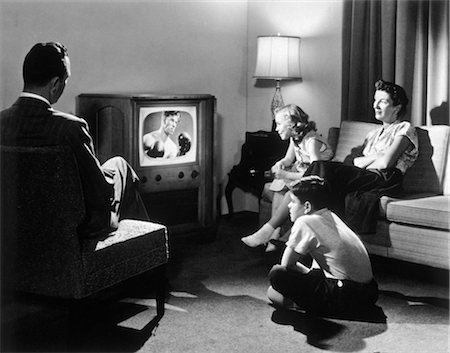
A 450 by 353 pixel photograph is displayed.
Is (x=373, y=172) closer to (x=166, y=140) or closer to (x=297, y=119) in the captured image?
(x=297, y=119)

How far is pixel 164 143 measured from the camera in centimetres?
405

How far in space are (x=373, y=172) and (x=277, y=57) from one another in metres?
1.39

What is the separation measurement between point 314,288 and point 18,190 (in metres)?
1.26

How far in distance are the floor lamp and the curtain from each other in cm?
36

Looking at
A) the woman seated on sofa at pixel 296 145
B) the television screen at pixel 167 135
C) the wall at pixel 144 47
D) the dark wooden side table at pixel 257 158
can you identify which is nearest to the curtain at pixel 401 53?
the dark wooden side table at pixel 257 158

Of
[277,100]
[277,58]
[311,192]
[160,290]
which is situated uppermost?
[277,58]

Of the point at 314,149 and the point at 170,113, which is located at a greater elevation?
the point at 170,113

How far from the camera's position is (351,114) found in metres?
4.64

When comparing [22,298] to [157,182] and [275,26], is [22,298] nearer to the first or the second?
[157,182]

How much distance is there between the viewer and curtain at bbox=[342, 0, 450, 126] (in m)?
4.18

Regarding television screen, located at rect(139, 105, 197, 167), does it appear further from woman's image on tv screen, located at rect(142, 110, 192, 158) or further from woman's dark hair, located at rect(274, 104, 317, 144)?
woman's dark hair, located at rect(274, 104, 317, 144)

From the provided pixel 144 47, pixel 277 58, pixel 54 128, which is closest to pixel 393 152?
pixel 277 58

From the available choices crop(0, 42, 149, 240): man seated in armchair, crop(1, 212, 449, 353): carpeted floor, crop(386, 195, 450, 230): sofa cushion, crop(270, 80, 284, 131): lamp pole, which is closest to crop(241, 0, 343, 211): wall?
crop(270, 80, 284, 131): lamp pole

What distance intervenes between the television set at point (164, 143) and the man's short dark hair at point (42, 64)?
1299 millimetres
